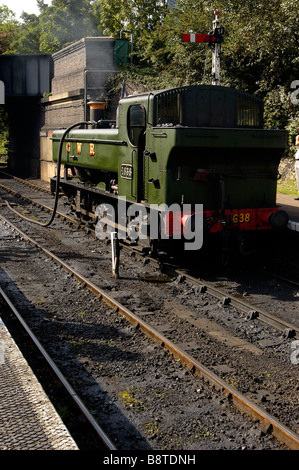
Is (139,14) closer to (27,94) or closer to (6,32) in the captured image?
(27,94)

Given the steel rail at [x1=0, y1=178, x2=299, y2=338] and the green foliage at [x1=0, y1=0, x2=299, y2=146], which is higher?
the green foliage at [x1=0, y1=0, x2=299, y2=146]

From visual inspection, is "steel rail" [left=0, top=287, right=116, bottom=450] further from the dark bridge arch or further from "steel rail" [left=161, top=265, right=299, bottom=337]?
the dark bridge arch

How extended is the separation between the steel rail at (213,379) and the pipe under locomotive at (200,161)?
5.23 feet

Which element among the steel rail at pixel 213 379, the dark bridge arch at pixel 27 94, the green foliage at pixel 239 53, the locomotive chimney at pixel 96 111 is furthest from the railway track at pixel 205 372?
the dark bridge arch at pixel 27 94

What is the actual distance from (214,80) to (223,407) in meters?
10.5

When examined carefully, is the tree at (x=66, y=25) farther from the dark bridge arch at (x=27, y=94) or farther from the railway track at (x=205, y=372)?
the railway track at (x=205, y=372)

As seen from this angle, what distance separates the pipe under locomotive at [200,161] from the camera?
8.16m

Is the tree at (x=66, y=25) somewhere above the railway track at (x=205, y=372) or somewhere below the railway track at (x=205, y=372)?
above

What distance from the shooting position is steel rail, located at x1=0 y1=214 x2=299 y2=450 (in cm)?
418

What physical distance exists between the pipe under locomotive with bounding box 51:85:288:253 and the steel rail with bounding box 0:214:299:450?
1.59 m

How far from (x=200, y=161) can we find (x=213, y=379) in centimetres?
418

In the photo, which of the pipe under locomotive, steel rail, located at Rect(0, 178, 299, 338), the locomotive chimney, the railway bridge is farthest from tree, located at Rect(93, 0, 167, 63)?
steel rail, located at Rect(0, 178, 299, 338)

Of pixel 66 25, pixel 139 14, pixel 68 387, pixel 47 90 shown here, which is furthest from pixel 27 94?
pixel 68 387
